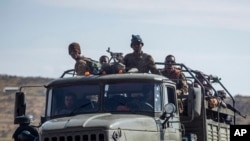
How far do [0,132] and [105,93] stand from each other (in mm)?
34083

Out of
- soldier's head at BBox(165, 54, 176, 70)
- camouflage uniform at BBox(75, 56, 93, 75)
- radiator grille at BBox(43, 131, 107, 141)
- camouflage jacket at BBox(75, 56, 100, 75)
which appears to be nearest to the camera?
radiator grille at BBox(43, 131, 107, 141)

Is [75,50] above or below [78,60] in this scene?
above

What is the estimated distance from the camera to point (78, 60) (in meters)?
15.7

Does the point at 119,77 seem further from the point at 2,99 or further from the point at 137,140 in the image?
the point at 2,99

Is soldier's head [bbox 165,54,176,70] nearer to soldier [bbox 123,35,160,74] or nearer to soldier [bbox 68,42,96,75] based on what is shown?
soldier [bbox 123,35,160,74]

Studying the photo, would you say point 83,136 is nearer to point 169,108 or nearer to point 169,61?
point 169,108

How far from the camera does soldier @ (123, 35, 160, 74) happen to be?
1516 centimetres

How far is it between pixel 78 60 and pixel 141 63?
4.12 feet

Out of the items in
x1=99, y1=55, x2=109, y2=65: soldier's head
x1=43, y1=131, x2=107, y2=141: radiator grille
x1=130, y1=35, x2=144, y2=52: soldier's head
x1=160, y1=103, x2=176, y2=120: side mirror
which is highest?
x1=130, y1=35, x2=144, y2=52: soldier's head

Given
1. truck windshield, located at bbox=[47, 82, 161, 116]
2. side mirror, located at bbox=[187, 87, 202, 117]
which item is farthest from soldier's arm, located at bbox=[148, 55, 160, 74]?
side mirror, located at bbox=[187, 87, 202, 117]

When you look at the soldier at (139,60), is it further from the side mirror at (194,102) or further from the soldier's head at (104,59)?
the side mirror at (194,102)

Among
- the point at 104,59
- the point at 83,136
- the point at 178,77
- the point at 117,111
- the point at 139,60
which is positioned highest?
the point at 104,59

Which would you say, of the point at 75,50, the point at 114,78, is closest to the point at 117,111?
the point at 114,78

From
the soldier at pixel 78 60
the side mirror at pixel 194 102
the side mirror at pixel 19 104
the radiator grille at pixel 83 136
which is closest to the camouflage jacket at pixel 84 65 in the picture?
the soldier at pixel 78 60
